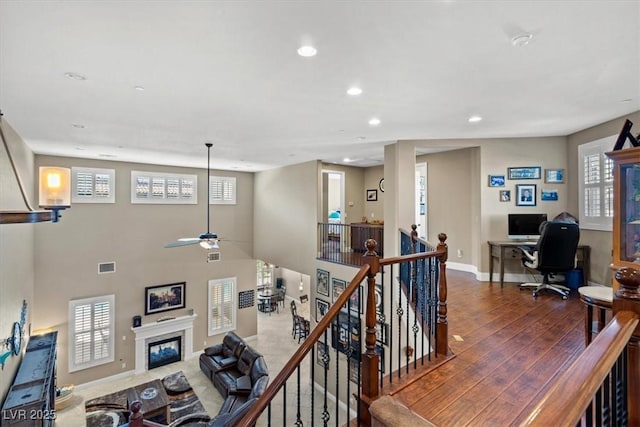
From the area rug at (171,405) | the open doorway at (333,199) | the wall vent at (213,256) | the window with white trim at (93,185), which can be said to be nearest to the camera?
the area rug at (171,405)

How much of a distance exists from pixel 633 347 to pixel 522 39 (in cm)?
216

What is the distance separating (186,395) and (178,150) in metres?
6.04

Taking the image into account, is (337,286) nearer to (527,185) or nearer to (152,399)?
(527,185)

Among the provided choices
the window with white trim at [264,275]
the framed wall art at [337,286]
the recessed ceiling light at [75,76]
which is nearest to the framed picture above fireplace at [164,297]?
the framed wall art at [337,286]

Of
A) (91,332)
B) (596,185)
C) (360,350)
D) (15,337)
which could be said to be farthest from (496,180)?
(91,332)

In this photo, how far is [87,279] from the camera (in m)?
8.20

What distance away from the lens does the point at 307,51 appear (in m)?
2.54

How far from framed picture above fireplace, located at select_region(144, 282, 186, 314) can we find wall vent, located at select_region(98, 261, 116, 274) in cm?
107

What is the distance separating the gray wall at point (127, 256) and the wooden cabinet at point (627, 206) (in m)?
9.82

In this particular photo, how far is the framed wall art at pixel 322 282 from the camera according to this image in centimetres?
812

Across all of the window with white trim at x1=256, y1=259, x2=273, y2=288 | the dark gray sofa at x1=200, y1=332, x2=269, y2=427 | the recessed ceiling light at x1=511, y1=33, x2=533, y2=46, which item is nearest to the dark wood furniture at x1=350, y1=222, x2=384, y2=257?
the dark gray sofa at x1=200, y1=332, x2=269, y2=427

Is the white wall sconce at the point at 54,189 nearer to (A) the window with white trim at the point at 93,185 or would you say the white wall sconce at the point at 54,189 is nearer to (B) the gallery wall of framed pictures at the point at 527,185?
(B) the gallery wall of framed pictures at the point at 527,185

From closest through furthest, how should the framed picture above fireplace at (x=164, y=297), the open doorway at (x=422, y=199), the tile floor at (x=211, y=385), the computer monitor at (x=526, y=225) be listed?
the computer monitor at (x=526, y=225)
the tile floor at (x=211, y=385)
the open doorway at (x=422, y=199)
the framed picture above fireplace at (x=164, y=297)

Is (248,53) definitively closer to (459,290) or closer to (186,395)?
(459,290)
